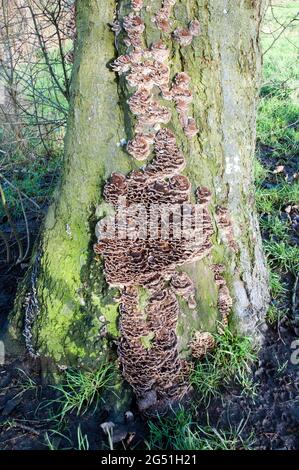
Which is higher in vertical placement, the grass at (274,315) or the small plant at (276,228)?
the small plant at (276,228)

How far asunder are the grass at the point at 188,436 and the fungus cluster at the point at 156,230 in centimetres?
14

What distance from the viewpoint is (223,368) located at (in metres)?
2.64

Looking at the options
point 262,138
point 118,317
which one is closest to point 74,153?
point 118,317

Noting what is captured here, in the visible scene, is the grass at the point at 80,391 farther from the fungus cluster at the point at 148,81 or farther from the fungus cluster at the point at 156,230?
the fungus cluster at the point at 148,81

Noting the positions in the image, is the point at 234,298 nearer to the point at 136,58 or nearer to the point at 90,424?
the point at 90,424

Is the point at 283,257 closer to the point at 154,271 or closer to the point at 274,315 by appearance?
the point at 274,315

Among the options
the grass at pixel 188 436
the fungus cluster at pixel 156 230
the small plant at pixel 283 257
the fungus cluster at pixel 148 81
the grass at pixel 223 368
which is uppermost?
the fungus cluster at pixel 148 81

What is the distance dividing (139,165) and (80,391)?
1441mm

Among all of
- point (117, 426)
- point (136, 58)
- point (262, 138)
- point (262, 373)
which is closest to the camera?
point (136, 58)

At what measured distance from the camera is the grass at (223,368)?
259 cm

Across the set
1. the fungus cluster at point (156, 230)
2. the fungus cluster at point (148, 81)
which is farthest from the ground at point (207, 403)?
the fungus cluster at point (148, 81)

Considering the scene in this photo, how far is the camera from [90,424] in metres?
2.47
